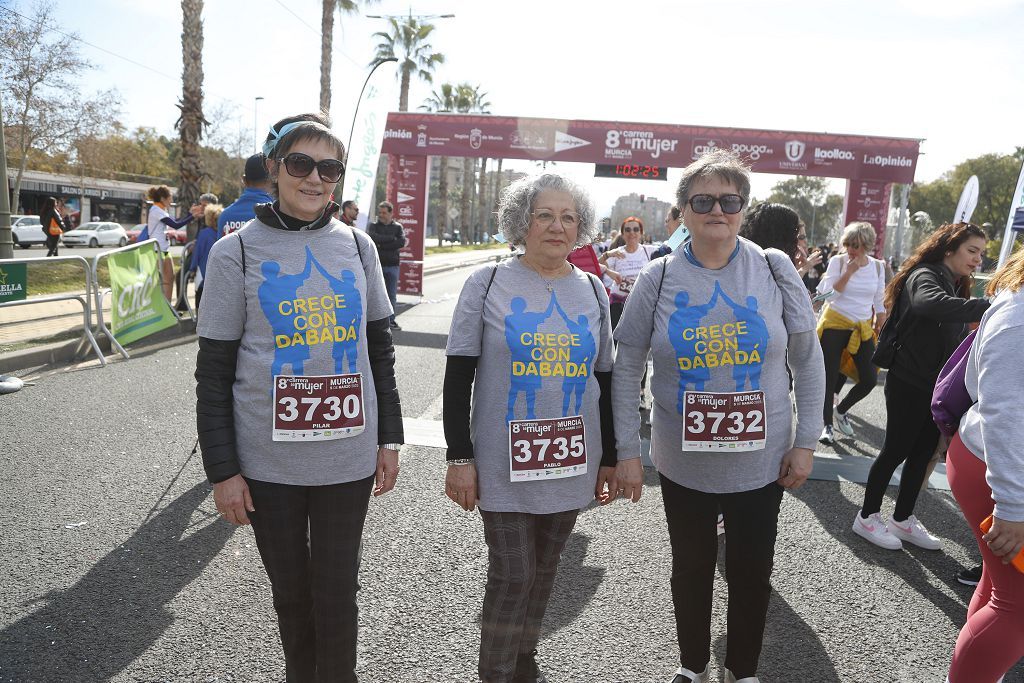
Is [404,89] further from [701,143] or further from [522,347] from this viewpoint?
[522,347]

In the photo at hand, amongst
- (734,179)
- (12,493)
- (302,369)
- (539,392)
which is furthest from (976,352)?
(12,493)

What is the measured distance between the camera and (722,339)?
2.40m

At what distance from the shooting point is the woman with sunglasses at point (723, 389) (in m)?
2.41

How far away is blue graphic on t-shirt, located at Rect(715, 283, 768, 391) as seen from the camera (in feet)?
7.84

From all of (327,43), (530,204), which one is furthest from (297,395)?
(327,43)

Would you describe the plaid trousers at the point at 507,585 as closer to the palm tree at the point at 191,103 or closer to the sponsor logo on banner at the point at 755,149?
the palm tree at the point at 191,103

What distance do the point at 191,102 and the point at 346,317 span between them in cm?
1333

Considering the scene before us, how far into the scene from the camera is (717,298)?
2.42m

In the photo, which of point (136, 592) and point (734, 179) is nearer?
point (734, 179)

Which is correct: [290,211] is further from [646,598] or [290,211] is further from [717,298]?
[646,598]

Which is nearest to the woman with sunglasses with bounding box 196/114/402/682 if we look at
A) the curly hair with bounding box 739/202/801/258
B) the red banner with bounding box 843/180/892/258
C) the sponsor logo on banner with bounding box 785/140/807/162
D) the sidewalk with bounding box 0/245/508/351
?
the curly hair with bounding box 739/202/801/258

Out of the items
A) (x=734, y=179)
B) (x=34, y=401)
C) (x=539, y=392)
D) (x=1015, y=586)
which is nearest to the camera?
(x=1015, y=586)

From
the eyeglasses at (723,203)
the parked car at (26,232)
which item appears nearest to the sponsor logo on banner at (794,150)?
the eyeglasses at (723,203)

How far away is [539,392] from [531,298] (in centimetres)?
31
